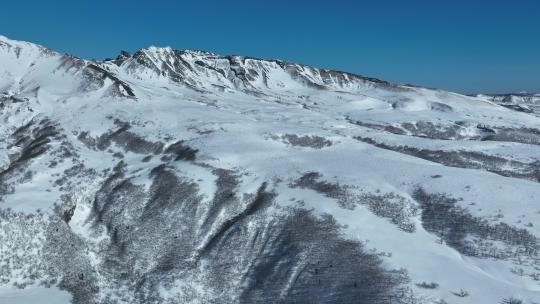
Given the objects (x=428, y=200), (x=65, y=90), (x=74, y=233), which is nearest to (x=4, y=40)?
(x=65, y=90)

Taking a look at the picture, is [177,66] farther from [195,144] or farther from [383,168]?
[383,168]

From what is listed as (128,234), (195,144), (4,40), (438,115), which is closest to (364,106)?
(438,115)

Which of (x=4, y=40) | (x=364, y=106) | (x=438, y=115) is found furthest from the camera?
(x=364, y=106)

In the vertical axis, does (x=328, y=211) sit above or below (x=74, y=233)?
above

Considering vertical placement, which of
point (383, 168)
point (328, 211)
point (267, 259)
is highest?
point (383, 168)

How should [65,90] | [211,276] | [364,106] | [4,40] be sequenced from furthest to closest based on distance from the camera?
[364,106], [4,40], [65,90], [211,276]

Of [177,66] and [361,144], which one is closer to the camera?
[361,144]
